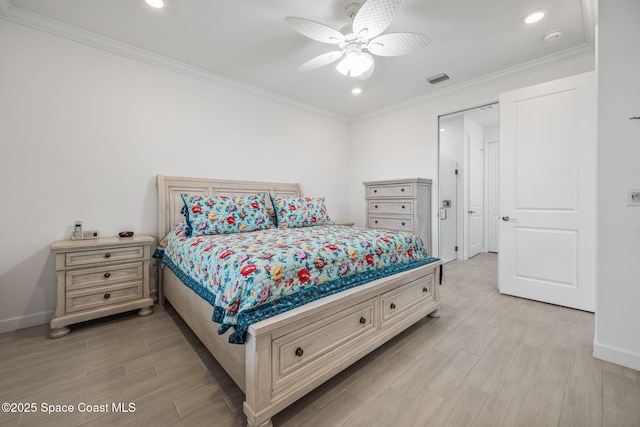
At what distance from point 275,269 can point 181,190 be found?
216cm

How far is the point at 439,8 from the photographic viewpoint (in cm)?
210

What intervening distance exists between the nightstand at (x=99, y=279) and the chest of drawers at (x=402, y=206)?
2991mm

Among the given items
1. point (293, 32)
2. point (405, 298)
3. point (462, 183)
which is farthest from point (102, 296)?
point (462, 183)

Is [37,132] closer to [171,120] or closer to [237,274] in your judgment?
[171,120]

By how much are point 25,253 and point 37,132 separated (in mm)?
1049

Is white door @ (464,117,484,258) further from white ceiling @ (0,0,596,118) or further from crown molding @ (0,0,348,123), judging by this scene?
crown molding @ (0,0,348,123)

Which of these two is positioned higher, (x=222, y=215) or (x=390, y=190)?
(x=390, y=190)

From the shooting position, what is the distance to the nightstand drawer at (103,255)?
2119 mm

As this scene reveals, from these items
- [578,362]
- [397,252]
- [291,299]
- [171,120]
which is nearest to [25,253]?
[171,120]

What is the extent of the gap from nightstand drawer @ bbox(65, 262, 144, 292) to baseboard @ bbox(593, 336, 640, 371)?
3.64 metres

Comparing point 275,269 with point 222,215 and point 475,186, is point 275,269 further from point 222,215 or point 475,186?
point 475,186

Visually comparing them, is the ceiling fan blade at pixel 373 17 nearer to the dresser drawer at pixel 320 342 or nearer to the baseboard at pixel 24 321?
the dresser drawer at pixel 320 342

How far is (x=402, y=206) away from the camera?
3.71 meters

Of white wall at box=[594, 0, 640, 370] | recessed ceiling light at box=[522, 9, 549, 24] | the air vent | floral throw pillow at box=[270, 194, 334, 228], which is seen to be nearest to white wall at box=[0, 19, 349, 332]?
floral throw pillow at box=[270, 194, 334, 228]
